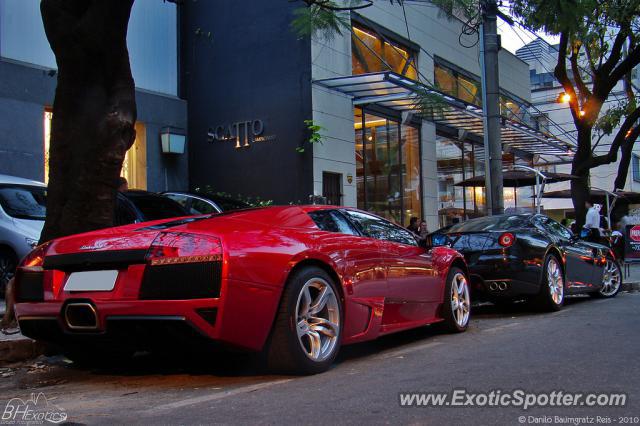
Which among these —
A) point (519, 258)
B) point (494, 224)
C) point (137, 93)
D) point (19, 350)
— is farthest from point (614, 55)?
point (19, 350)

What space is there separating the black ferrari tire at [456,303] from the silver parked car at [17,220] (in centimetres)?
538

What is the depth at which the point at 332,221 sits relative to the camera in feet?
18.0

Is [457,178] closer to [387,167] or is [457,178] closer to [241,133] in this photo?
[387,167]

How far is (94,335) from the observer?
429 cm

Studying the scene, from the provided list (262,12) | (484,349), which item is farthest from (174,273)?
(262,12)

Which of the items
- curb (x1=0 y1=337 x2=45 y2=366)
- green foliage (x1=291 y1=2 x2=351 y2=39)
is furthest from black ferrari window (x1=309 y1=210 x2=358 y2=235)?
green foliage (x1=291 y1=2 x2=351 y2=39)

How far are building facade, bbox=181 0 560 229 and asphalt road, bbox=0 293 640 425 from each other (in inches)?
328

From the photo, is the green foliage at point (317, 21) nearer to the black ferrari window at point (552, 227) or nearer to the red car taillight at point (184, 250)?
the black ferrari window at point (552, 227)

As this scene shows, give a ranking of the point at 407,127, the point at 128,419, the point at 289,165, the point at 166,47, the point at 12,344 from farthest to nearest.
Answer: the point at 407,127, the point at 166,47, the point at 289,165, the point at 12,344, the point at 128,419

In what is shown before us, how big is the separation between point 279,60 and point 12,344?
1015cm

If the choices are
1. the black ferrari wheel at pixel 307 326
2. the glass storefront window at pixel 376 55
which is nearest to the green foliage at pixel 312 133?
the glass storefront window at pixel 376 55

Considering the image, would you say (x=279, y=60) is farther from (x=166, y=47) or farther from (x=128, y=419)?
(x=128, y=419)

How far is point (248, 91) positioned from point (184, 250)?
36.9 feet

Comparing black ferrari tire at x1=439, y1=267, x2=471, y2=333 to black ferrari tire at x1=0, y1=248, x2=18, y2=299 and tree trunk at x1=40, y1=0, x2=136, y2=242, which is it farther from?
black ferrari tire at x1=0, y1=248, x2=18, y2=299
